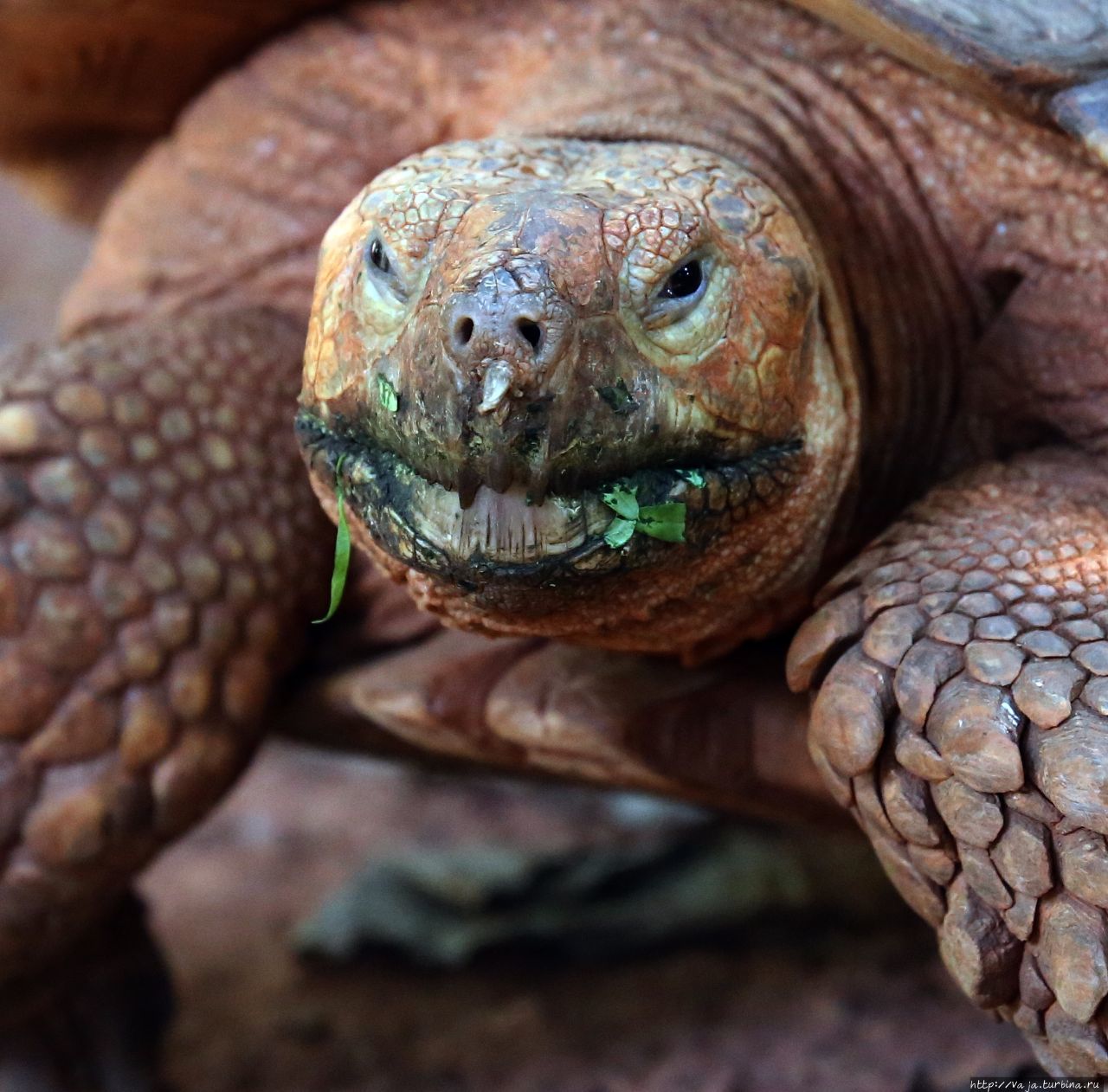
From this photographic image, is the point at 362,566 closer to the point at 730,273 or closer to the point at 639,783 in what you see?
the point at 639,783

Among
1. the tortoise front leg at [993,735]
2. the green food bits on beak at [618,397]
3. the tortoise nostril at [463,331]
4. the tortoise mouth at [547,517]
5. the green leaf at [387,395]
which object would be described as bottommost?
the tortoise front leg at [993,735]

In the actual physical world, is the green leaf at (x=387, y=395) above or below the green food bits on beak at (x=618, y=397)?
below

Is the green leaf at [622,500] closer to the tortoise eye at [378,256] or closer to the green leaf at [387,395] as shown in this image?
the green leaf at [387,395]

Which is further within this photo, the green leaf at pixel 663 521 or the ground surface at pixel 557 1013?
the ground surface at pixel 557 1013

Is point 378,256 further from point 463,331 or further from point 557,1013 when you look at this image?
point 557,1013

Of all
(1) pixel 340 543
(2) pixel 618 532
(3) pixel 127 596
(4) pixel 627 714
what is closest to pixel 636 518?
(2) pixel 618 532

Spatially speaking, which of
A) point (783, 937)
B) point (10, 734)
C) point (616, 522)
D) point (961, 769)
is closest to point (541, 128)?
point (616, 522)

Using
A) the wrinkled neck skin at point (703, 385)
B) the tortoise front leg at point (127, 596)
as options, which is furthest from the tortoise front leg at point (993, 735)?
the tortoise front leg at point (127, 596)

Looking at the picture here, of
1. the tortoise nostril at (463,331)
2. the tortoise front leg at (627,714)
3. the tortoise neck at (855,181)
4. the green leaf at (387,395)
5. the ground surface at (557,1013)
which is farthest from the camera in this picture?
the ground surface at (557,1013)

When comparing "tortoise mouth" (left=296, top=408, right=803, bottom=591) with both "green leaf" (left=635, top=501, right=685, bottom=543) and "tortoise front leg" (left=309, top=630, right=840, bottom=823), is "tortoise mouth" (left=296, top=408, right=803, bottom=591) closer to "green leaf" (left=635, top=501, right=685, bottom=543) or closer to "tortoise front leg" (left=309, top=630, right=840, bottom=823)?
"green leaf" (left=635, top=501, right=685, bottom=543)
